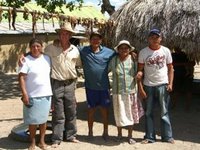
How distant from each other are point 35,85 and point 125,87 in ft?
4.70

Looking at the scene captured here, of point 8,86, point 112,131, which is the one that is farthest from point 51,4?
point 112,131

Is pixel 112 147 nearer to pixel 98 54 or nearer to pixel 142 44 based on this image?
pixel 98 54

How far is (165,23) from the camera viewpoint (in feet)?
24.0

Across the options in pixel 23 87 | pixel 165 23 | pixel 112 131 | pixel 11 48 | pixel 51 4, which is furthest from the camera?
pixel 11 48

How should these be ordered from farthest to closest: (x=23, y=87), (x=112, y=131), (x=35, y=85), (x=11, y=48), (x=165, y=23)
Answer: (x=11, y=48) → (x=165, y=23) → (x=112, y=131) → (x=35, y=85) → (x=23, y=87)

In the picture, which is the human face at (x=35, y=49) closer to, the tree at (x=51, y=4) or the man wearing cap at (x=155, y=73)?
the man wearing cap at (x=155, y=73)

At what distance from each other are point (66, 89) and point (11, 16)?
6.72 feet

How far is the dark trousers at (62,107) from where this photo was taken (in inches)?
235

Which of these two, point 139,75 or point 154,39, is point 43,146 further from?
point 154,39

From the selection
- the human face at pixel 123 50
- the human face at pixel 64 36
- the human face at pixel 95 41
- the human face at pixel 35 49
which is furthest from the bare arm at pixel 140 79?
the human face at pixel 35 49

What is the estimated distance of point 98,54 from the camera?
6082mm

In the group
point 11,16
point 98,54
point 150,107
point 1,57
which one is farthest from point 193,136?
point 1,57

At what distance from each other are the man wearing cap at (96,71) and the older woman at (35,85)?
711 mm

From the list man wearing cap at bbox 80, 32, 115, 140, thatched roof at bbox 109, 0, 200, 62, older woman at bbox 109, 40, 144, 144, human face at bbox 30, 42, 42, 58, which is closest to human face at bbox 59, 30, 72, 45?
man wearing cap at bbox 80, 32, 115, 140
